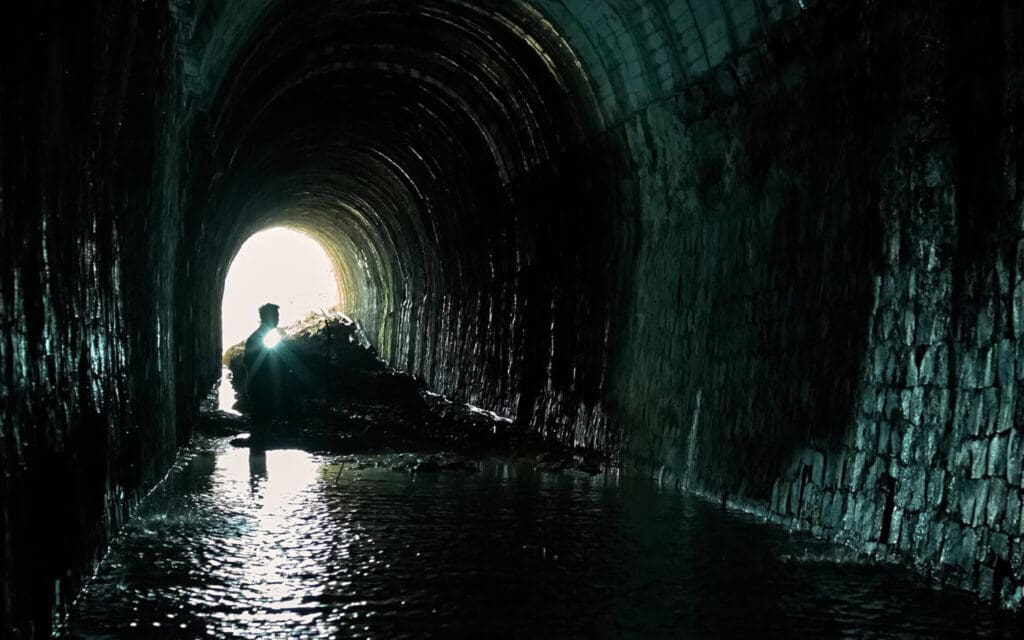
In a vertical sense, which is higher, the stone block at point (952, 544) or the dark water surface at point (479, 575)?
the stone block at point (952, 544)

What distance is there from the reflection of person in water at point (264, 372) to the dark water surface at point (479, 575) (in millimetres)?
4150

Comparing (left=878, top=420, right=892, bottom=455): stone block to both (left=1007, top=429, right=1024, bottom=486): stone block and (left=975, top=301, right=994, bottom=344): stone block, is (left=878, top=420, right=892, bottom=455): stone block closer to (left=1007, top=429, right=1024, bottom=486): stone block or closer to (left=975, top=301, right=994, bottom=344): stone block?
(left=975, top=301, right=994, bottom=344): stone block

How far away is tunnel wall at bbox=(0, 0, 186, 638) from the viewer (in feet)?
11.3

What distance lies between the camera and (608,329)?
11445 millimetres

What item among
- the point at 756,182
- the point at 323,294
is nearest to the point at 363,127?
the point at 756,182

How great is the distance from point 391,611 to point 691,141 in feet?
19.3

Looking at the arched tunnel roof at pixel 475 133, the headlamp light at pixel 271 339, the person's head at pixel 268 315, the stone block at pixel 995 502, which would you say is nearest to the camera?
the stone block at pixel 995 502

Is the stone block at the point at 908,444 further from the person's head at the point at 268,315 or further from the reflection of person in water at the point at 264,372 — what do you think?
the person's head at the point at 268,315

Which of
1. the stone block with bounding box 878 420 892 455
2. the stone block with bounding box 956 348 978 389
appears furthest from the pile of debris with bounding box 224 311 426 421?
the stone block with bounding box 956 348 978 389

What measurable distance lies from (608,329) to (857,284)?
4.82m

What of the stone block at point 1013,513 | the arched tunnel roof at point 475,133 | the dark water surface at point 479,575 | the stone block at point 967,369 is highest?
the arched tunnel roof at point 475,133

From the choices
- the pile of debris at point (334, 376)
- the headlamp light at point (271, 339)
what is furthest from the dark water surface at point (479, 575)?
the pile of debris at point (334, 376)

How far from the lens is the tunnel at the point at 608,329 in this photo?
173 inches

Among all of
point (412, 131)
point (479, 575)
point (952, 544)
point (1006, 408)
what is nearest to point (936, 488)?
point (952, 544)
